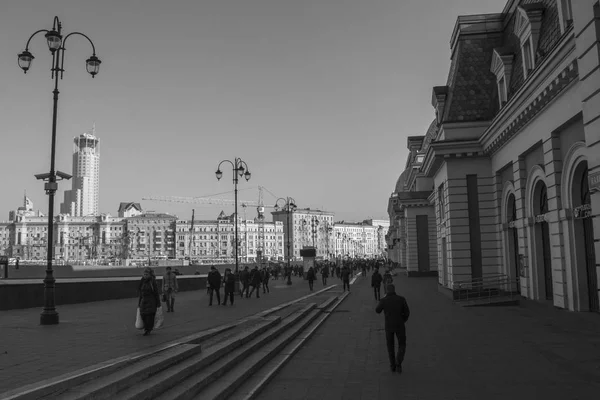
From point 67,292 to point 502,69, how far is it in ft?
67.8

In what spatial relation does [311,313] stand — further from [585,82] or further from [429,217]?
[429,217]

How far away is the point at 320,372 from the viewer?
991 centimetres

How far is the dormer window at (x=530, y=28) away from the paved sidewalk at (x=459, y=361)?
841 centimetres

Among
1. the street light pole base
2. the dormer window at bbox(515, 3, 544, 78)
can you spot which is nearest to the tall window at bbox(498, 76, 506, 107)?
the dormer window at bbox(515, 3, 544, 78)

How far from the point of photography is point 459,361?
10.5 m

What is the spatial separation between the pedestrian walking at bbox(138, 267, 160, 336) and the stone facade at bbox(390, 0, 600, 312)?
962cm

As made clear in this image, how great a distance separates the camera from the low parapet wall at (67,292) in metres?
20.7

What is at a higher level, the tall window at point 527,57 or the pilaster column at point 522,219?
the tall window at point 527,57

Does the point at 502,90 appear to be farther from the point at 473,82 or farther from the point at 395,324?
the point at 395,324

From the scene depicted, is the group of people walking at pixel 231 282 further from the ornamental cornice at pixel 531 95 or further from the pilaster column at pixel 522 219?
the ornamental cornice at pixel 531 95

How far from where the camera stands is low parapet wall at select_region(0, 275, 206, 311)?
2070 centimetres

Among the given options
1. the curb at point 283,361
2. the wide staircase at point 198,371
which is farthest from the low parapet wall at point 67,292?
the wide staircase at point 198,371

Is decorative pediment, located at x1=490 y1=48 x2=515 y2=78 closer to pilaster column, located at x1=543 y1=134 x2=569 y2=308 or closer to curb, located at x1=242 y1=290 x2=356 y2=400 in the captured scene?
pilaster column, located at x1=543 y1=134 x2=569 y2=308

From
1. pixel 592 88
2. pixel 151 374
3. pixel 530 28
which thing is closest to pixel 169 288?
pixel 151 374
